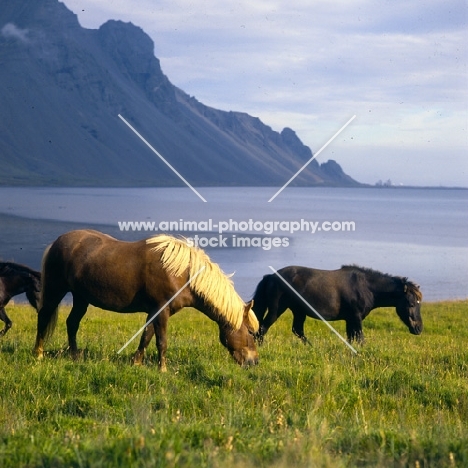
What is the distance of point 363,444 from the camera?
18.2 feet

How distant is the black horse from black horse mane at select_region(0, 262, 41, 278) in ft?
14.9

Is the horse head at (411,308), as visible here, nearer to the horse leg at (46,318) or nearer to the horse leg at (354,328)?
the horse leg at (354,328)

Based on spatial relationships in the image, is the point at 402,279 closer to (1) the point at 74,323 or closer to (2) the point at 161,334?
(2) the point at 161,334

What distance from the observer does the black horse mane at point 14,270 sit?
44.6 feet

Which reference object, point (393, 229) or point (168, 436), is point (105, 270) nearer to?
point (168, 436)

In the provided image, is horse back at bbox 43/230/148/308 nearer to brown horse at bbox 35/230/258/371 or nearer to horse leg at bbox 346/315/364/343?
brown horse at bbox 35/230/258/371

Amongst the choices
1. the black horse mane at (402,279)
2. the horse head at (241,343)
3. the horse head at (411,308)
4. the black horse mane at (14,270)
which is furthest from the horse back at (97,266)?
the horse head at (411,308)

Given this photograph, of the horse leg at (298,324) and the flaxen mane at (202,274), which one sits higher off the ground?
the flaxen mane at (202,274)

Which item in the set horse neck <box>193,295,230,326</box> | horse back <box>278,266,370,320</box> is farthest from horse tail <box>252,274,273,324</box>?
horse neck <box>193,295,230,326</box>

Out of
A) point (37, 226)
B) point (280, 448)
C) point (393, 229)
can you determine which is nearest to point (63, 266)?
point (280, 448)

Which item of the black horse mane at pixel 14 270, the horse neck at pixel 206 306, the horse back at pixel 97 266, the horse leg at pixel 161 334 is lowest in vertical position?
the horse leg at pixel 161 334

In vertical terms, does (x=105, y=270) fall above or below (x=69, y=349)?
above

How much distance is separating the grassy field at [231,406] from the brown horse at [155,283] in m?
0.51

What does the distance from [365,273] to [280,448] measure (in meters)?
9.24
